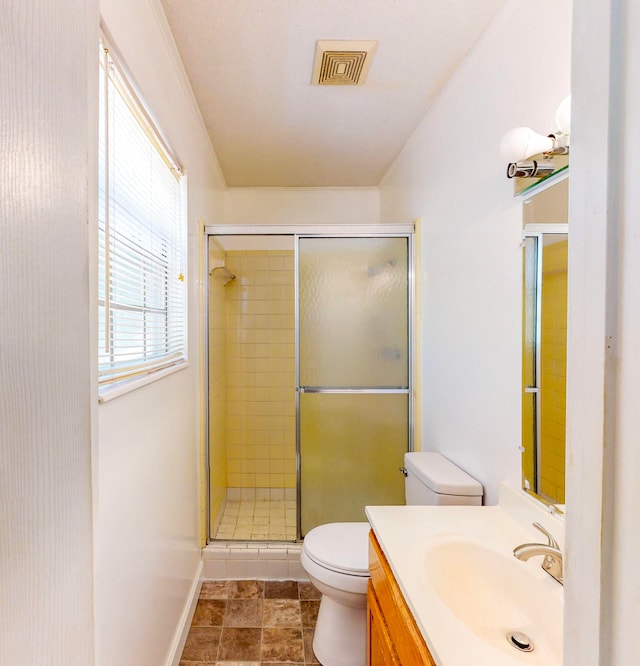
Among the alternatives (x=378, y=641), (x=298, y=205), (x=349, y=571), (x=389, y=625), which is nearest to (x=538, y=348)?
(x=389, y=625)

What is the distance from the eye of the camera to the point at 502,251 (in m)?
1.43

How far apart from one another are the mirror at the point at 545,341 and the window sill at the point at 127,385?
120 centimetres

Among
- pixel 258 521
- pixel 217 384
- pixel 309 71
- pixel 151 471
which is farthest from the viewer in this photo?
pixel 258 521

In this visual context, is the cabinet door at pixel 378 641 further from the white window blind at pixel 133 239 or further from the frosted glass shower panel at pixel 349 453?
the frosted glass shower panel at pixel 349 453

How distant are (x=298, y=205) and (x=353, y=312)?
1227 millimetres

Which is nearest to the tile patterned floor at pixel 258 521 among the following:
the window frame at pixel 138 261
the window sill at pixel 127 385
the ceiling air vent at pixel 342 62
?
the window frame at pixel 138 261

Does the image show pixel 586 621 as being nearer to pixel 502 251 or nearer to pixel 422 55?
pixel 502 251

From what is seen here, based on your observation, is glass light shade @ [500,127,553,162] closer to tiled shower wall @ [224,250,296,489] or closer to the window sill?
the window sill

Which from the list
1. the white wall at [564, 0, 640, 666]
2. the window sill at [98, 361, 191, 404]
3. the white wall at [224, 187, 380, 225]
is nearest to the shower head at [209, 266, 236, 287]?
the white wall at [224, 187, 380, 225]

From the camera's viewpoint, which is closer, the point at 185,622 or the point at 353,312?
the point at 185,622

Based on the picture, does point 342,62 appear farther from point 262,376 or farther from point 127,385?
point 262,376

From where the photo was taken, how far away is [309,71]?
1739mm

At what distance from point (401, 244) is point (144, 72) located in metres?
1.57

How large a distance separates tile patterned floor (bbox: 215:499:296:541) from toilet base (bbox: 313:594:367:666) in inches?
30.5
